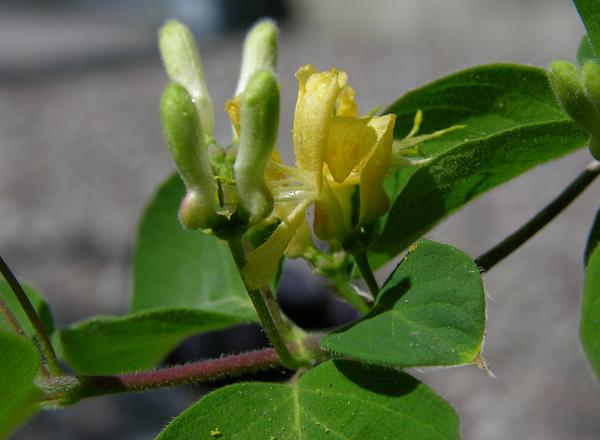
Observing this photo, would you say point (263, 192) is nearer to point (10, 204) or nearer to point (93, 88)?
point (10, 204)

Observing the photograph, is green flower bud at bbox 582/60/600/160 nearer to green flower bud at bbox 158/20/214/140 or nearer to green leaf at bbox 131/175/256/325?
green flower bud at bbox 158/20/214/140

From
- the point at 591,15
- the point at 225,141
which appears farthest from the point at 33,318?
the point at 225,141

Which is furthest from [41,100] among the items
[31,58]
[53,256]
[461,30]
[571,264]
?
[571,264]

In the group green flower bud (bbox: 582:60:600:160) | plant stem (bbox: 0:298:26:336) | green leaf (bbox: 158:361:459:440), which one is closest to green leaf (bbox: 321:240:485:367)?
green leaf (bbox: 158:361:459:440)

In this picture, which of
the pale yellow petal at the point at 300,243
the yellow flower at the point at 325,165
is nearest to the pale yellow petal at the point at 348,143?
the yellow flower at the point at 325,165

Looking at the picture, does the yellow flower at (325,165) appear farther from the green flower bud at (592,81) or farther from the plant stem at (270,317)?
the green flower bud at (592,81)
